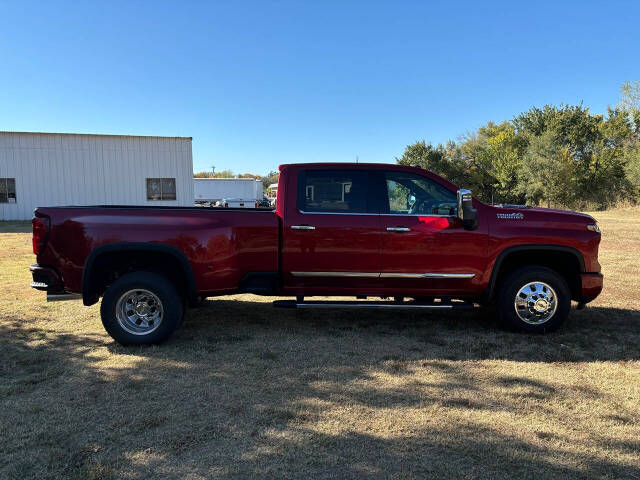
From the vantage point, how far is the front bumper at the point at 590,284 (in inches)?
197

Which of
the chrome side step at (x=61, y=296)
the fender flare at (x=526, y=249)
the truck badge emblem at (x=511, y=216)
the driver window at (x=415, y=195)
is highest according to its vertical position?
the driver window at (x=415, y=195)

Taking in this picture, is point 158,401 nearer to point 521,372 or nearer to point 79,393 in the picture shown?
point 79,393

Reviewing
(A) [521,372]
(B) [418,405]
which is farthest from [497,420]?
(A) [521,372]

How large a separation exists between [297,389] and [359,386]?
1.71 ft

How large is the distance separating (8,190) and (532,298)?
2802cm

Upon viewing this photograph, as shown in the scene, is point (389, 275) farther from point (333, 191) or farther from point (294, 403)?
point (294, 403)

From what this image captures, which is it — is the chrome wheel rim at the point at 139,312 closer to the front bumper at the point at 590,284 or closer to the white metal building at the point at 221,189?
the front bumper at the point at 590,284

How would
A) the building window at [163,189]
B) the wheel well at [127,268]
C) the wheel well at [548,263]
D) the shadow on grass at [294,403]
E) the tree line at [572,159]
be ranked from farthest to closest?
the tree line at [572,159] < the building window at [163,189] < the wheel well at [548,263] < the wheel well at [127,268] < the shadow on grass at [294,403]

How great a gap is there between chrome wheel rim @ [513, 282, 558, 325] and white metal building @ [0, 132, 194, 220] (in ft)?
78.3

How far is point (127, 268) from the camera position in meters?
4.93

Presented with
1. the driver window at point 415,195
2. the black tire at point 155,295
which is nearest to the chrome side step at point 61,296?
the black tire at point 155,295

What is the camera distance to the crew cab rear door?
4844 millimetres

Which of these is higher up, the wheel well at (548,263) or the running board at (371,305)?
the wheel well at (548,263)

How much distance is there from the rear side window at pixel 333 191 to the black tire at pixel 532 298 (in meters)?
1.82
